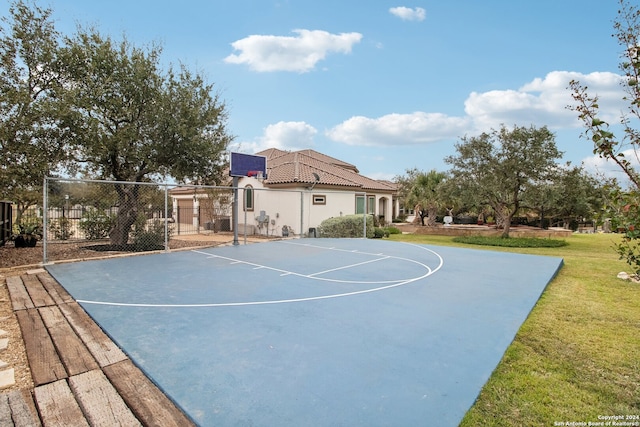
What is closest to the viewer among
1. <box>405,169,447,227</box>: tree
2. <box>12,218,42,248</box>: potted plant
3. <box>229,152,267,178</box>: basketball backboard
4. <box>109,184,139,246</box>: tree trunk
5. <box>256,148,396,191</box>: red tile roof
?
<box>12,218,42,248</box>: potted plant

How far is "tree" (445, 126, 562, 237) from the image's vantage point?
632 inches

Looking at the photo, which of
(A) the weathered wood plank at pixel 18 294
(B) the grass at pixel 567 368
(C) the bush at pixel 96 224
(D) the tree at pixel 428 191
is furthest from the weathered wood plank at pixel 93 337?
(D) the tree at pixel 428 191

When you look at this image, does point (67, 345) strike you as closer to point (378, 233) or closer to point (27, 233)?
point (27, 233)

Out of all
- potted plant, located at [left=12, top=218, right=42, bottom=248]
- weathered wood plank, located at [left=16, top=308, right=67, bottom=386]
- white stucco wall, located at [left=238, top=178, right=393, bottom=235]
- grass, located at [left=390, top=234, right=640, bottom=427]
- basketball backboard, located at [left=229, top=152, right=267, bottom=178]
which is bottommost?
grass, located at [left=390, top=234, right=640, bottom=427]

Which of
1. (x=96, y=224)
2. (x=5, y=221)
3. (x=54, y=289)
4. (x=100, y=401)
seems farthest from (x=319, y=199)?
(x=100, y=401)

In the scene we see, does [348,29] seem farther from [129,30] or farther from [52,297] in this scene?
[52,297]

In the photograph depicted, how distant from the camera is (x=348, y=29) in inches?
541

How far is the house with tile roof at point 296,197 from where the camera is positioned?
1731cm

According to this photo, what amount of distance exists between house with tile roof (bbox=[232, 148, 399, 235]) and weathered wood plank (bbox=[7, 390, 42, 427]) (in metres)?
12.8

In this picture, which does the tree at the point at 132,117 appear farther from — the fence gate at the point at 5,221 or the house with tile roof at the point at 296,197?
the house with tile roof at the point at 296,197

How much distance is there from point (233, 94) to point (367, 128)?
10.6m

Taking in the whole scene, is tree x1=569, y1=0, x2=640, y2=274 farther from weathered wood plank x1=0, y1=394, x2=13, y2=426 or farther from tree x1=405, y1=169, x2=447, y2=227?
tree x1=405, y1=169, x2=447, y2=227

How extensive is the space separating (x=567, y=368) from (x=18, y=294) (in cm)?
833

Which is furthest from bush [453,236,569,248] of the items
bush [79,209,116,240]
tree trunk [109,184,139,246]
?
bush [79,209,116,240]
